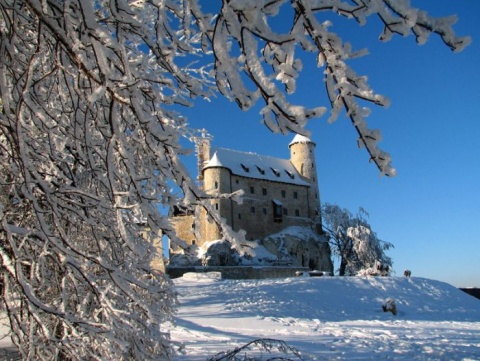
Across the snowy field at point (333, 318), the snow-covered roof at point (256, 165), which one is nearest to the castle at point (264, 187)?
the snow-covered roof at point (256, 165)

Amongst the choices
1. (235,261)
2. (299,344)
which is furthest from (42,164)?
(235,261)

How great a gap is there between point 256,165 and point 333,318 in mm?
31360

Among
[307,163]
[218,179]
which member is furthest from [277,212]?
[218,179]

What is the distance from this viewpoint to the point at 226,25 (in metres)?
1.69

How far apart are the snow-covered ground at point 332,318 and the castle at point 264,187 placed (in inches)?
650

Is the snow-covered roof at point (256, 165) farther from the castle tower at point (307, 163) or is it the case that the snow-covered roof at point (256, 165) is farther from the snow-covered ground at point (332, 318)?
the snow-covered ground at point (332, 318)

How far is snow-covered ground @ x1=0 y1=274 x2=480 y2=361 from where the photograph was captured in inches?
316

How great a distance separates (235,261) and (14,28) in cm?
3503

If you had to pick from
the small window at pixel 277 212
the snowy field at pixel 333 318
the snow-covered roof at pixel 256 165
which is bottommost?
the snowy field at pixel 333 318

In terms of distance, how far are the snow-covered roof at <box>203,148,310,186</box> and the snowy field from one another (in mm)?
18887

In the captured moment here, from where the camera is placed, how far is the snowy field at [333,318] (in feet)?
26.4

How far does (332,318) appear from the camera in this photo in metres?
14.8

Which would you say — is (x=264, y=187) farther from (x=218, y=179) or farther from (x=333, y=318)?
(x=333, y=318)

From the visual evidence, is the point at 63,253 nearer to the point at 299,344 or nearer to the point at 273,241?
the point at 299,344
